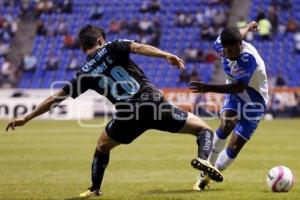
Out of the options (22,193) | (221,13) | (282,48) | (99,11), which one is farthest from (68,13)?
(22,193)

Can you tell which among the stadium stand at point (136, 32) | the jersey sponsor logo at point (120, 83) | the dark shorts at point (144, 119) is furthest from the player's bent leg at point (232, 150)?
the stadium stand at point (136, 32)

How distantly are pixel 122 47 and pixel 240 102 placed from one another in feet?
7.81

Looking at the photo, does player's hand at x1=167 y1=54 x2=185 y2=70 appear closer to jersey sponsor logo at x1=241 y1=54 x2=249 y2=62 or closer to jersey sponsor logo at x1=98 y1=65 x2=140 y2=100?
jersey sponsor logo at x1=98 y1=65 x2=140 y2=100

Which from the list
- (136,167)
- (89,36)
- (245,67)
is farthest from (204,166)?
(136,167)

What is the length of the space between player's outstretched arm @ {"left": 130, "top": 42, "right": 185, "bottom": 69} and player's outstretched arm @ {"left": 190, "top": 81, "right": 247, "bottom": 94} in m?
0.65

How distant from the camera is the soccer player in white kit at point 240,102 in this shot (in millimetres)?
9141

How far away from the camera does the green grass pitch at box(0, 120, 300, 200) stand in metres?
9.41

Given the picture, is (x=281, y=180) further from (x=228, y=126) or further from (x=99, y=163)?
(x=99, y=163)

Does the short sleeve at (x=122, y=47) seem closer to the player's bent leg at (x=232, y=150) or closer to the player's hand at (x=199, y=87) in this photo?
the player's hand at (x=199, y=87)

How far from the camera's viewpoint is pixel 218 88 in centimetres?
873

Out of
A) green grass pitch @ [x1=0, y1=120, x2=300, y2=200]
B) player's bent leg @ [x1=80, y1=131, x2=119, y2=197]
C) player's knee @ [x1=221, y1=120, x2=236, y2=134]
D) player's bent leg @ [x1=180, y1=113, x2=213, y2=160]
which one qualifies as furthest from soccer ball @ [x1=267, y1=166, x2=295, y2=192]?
player's bent leg @ [x1=80, y1=131, x2=119, y2=197]

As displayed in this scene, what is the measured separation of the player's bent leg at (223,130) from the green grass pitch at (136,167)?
0.57m

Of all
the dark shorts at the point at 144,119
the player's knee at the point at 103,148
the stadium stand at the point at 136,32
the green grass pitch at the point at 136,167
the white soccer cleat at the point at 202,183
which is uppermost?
the dark shorts at the point at 144,119

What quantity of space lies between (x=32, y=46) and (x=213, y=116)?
1342 centimetres
